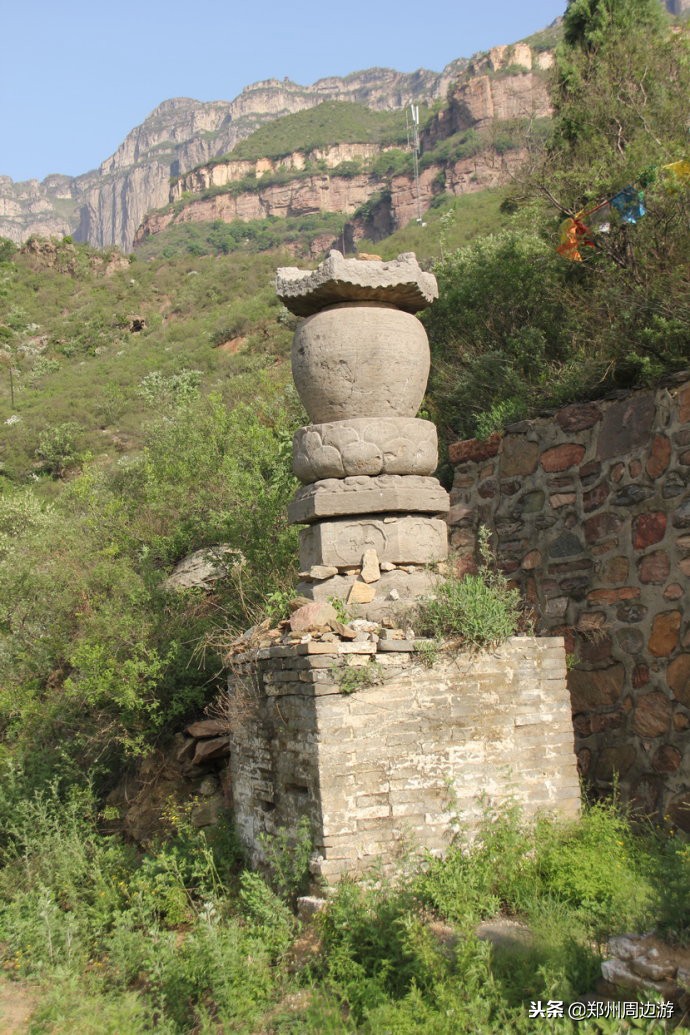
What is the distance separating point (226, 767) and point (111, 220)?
173239 millimetres

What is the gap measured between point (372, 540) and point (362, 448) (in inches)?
23.7

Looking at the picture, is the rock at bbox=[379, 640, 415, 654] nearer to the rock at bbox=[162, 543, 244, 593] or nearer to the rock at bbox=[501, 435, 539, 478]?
the rock at bbox=[501, 435, 539, 478]

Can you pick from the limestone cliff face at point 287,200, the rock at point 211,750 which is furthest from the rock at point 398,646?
the limestone cliff face at point 287,200

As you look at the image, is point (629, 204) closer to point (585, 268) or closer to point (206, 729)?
point (585, 268)

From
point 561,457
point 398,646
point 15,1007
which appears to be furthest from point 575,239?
point 15,1007

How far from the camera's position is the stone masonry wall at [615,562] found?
18.1 feet

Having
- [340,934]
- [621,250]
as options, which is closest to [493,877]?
[340,934]

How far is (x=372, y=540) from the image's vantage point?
5.77m

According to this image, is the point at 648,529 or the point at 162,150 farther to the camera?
the point at 162,150

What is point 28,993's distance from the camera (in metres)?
5.07

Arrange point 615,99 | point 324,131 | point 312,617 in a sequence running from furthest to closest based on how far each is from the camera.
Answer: point 324,131, point 615,99, point 312,617

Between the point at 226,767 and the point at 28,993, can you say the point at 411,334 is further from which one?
the point at 28,993

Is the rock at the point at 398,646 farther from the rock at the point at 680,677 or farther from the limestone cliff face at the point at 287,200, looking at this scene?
the limestone cliff face at the point at 287,200

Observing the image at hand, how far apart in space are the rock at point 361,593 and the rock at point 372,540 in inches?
10.1
